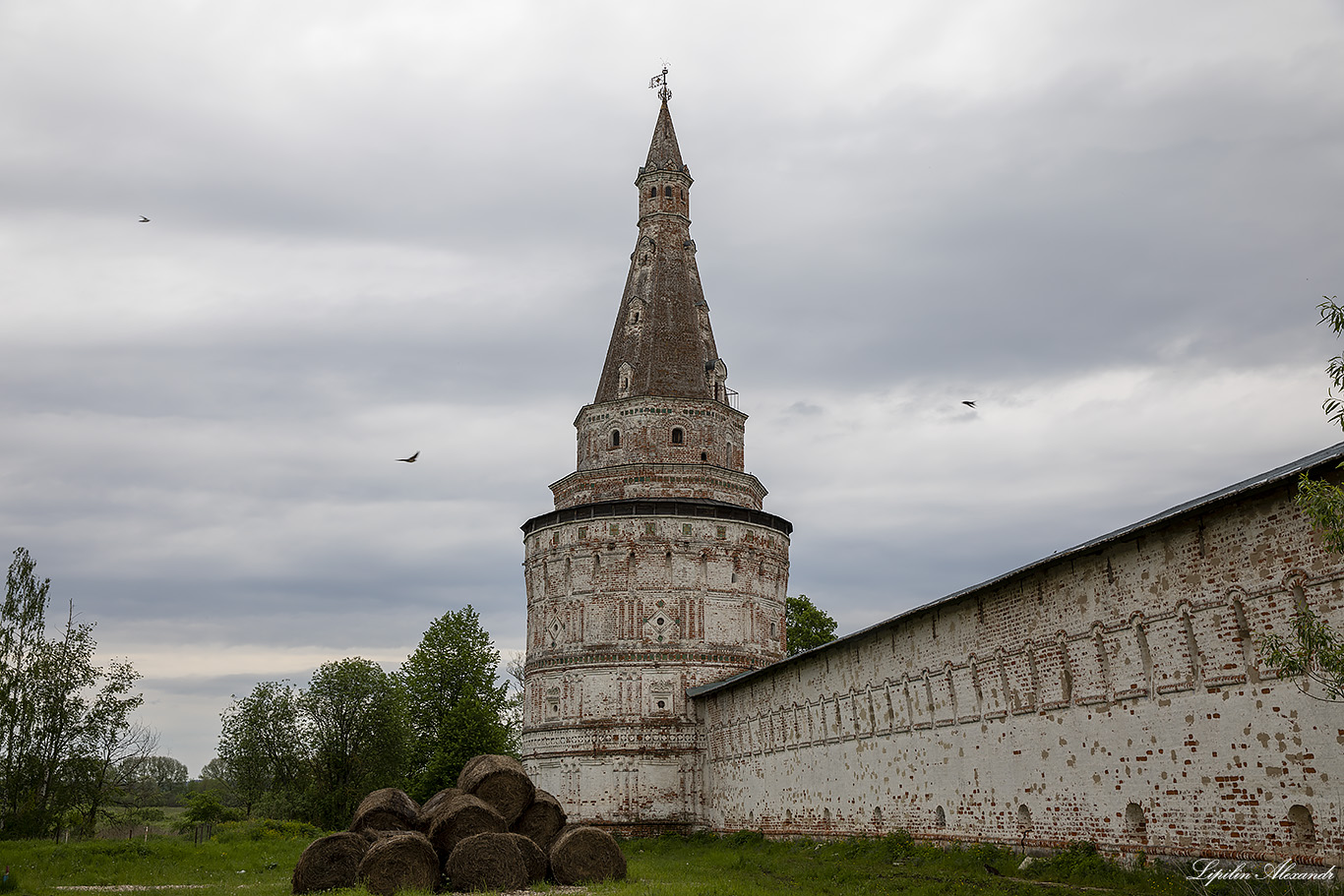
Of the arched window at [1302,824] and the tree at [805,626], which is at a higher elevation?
the tree at [805,626]

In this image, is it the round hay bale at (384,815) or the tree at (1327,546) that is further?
the round hay bale at (384,815)

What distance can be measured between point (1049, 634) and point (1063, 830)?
325 centimetres

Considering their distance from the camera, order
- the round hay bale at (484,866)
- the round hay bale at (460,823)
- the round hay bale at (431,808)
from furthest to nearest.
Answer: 1. the round hay bale at (431,808)
2. the round hay bale at (460,823)
3. the round hay bale at (484,866)

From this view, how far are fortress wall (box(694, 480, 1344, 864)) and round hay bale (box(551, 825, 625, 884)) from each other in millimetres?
6730

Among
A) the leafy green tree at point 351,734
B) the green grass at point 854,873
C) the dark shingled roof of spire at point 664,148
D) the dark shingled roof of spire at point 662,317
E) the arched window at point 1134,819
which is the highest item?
the dark shingled roof of spire at point 664,148

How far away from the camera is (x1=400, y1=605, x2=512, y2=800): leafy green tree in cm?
4416

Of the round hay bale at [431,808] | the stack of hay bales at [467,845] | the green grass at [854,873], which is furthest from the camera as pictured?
the round hay bale at [431,808]

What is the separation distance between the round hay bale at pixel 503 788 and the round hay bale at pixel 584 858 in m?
1.65

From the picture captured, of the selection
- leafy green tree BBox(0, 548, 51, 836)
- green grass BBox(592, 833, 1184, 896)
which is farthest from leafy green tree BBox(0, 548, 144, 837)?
green grass BBox(592, 833, 1184, 896)

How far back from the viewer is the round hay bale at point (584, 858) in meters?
20.1

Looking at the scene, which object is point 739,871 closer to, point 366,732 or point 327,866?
point 327,866

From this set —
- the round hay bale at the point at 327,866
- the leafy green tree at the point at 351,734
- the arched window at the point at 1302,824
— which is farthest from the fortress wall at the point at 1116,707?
the leafy green tree at the point at 351,734

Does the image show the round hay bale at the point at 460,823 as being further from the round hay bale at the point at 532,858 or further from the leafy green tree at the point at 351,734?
the leafy green tree at the point at 351,734

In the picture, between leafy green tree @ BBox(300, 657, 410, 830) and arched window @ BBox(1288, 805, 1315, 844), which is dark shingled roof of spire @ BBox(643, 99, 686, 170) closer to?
leafy green tree @ BBox(300, 657, 410, 830)
